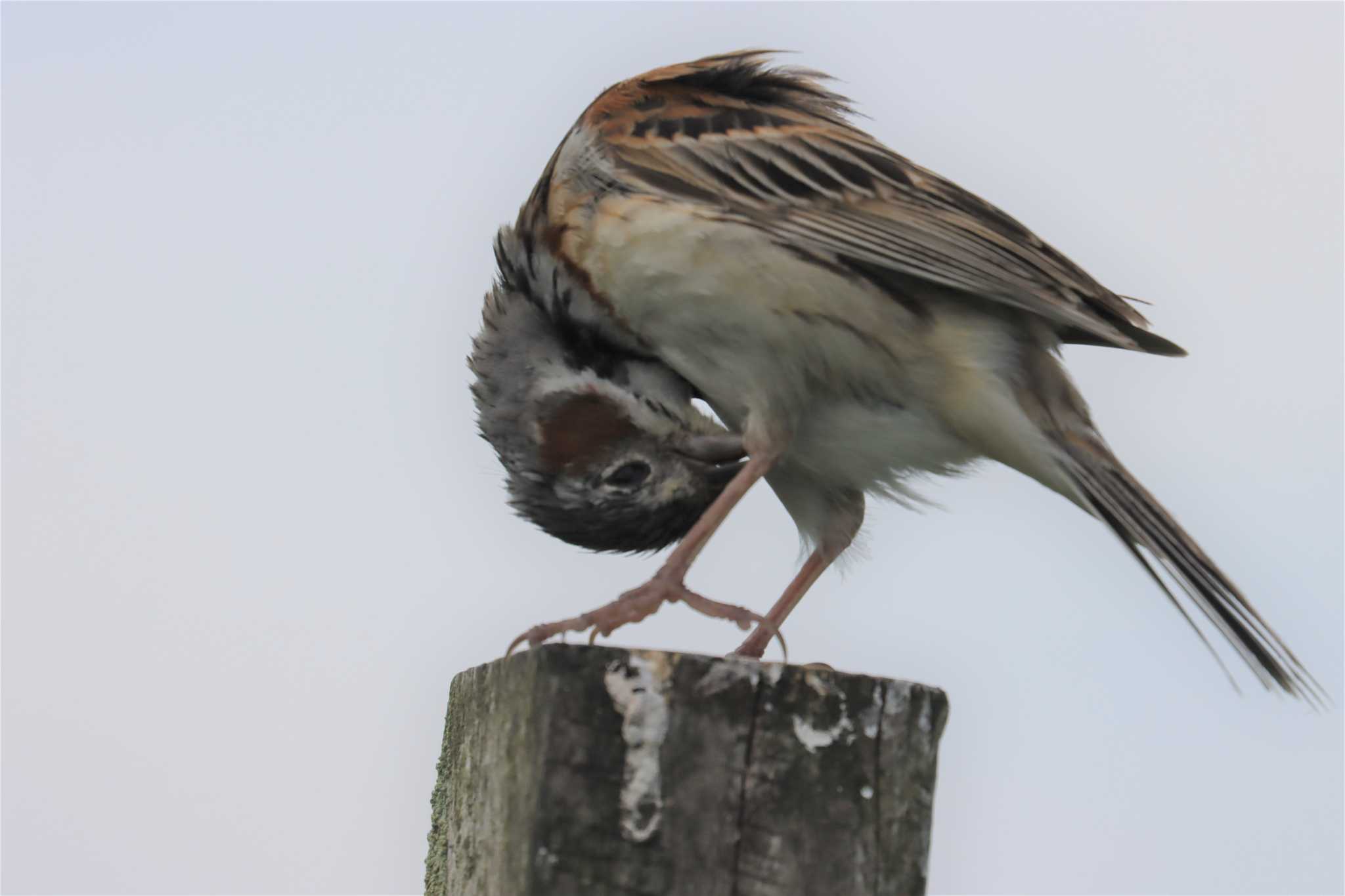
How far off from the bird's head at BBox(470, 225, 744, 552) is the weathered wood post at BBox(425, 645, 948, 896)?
7.02ft

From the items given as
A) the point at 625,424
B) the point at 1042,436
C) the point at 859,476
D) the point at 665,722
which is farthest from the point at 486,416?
the point at 665,722

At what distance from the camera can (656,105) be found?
5.46m

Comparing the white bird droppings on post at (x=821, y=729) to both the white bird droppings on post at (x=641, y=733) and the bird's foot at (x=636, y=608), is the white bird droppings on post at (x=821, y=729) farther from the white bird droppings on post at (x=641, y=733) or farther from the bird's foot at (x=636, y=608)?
the bird's foot at (x=636, y=608)

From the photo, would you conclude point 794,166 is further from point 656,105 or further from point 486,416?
point 486,416

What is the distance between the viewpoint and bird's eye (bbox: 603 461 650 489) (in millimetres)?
5316

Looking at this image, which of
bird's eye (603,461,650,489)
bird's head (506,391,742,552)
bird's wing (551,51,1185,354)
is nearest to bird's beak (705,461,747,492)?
bird's head (506,391,742,552)

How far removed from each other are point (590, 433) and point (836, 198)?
A: 1.20 metres

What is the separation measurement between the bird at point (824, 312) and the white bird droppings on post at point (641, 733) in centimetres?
144

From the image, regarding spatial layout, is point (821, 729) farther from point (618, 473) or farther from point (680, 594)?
point (618, 473)

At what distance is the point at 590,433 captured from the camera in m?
5.36

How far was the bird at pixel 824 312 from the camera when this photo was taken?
15.9 feet

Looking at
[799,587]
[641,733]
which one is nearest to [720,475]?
[799,587]

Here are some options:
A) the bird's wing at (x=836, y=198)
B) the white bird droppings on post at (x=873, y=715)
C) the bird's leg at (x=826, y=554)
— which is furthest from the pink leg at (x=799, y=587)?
the white bird droppings on post at (x=873, y=715)

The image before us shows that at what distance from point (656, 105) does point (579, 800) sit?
312cm
